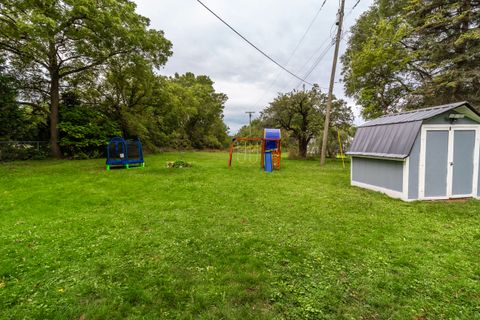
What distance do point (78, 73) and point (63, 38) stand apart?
437cm

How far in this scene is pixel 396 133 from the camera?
18.7 ft

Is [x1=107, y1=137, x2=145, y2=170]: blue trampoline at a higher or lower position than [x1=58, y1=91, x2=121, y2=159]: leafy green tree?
lower

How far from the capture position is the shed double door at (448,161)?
521 cm

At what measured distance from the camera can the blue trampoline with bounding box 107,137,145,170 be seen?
9945mm

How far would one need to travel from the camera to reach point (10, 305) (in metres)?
1.86

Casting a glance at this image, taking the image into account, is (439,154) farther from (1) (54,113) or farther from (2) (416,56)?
(1) (54,113)

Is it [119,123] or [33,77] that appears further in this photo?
[119,123]

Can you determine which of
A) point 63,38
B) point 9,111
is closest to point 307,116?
point 63,38

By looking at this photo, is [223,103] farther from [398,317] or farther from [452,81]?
[398,317]

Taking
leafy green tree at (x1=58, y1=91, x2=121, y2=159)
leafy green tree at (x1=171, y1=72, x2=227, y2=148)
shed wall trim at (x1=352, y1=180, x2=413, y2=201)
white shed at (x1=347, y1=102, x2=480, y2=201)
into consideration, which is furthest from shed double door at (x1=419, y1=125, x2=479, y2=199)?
leafy green tree at (x1=171, y1=72, x2=227, y2=148)

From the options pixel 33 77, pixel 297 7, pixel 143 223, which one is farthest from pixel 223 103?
pixel 143 223

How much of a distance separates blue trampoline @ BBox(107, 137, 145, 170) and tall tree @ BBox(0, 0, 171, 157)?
494 cm

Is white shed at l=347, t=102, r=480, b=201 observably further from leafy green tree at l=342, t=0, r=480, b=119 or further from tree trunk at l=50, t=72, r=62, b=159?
tree trunk at l=50, t=72, r=62, b=159

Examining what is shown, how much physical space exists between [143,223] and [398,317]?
3687 mm
